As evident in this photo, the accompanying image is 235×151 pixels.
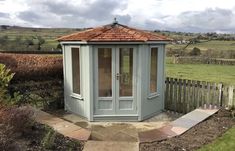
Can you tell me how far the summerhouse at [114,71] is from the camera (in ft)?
25.6

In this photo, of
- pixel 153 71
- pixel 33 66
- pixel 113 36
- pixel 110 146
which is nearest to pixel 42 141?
pixel 110 146

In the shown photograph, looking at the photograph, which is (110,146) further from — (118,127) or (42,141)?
(118,127)

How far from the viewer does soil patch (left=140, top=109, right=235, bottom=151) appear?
567cm

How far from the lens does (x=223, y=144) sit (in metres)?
5.87

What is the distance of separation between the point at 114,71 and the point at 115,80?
28cm

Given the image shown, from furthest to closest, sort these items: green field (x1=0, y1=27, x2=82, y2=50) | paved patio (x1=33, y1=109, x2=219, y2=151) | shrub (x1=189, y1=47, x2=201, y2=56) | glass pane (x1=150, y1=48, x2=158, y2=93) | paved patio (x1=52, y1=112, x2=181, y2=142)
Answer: shrub (x1=189, y1=47, x2=201, y2=56) → green field (x1=0, y1=27, x2=82, y2=50) → glass pane (x1=150, y1=48, x2=158, y2=93) → paved patio (x1=52, y1=112, x2=181, y2=142) → paved patio (x1=33, y1=109, x2=219, y2=151)

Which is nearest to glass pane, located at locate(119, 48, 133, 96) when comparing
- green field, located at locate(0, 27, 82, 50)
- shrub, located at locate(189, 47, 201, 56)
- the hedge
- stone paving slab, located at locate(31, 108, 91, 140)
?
stone paving slab, located at locate(31, 108, 91, 140)

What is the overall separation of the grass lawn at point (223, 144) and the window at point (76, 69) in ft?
14.4

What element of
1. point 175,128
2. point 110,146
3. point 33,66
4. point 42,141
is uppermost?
point 33,66

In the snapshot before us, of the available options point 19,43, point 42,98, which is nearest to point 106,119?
point 42,98

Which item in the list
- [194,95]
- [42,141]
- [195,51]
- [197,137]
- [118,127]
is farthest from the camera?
[195,51]

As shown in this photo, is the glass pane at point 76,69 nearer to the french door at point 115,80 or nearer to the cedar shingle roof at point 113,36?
the cedar shingle roof at point 113,36

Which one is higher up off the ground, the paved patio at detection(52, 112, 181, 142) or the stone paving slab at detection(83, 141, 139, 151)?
the stone paving slab at detection(83, 141, 139, 151)

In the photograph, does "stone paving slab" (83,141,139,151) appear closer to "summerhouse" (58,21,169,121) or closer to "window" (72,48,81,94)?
"summerhouse" (58,21,169,121)
